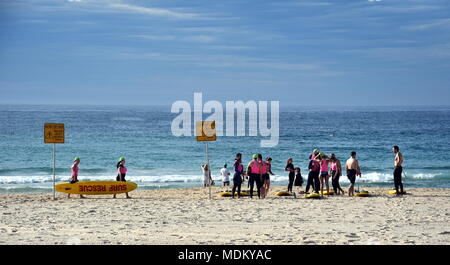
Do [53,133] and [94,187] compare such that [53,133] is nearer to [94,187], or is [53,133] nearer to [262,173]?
[94,187]

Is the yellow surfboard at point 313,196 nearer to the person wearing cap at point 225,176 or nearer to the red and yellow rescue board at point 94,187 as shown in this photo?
the red and yellow rescue board at point 94,187

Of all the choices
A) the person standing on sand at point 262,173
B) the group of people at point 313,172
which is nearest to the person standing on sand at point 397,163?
the group of people at point 313,172

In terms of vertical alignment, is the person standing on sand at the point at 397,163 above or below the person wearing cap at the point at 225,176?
above

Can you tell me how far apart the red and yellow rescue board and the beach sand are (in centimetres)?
51

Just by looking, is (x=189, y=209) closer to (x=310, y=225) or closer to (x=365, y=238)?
(x=310, y=225)

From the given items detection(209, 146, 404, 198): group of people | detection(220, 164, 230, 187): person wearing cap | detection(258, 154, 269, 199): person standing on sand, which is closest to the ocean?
detection(220, 164, 230, 187): person wearing cap

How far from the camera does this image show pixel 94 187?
17.5 meters

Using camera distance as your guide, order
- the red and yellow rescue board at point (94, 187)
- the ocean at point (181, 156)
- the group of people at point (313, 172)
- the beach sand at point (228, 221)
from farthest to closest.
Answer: the ocean at point (181, 156)
the red and yellow rescue board at point (94, 187)
the group of people at point (313, 172)
the beach sand at point (228, 221)

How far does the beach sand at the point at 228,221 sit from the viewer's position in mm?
10102

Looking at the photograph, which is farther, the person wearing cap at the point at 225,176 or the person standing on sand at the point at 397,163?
the person wearing cap at the point at 225,176

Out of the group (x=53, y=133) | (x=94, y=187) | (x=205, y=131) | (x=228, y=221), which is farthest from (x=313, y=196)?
(x=53, y=133)

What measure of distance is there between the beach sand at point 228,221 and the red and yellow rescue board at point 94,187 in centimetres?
51

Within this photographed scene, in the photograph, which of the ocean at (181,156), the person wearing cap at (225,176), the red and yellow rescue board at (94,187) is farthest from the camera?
the ocean at (181,156)

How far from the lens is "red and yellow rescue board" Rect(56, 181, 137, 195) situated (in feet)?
56.9
